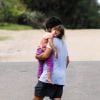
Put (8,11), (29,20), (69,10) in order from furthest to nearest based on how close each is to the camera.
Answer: (69,10) → (29,20) → (8,11)

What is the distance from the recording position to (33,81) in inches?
456

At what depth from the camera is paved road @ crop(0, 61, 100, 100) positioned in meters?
9.98

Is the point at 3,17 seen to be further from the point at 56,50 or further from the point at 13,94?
the point at 56,50

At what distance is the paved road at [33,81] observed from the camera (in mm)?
9984

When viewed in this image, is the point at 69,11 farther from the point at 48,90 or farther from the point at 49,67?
the point at 49,67

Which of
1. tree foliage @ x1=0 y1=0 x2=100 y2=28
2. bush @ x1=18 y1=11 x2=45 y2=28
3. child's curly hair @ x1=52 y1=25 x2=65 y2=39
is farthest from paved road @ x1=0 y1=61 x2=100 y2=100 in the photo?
tree foliage @ x1=0 y1=0 x2=100 y2=28

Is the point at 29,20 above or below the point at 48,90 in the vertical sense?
below

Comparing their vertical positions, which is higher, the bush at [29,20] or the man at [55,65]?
the man at [55,65]

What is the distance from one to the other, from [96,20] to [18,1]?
21.7 feet

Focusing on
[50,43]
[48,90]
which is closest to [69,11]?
[48,90]

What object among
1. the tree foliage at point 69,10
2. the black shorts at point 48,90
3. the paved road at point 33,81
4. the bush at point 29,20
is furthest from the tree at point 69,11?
the black shorts at point 48,90

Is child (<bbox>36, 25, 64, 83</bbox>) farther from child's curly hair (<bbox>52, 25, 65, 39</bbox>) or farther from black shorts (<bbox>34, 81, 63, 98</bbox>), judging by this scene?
black shorts (<bbox>34, 81, 63, 98</bbox>)

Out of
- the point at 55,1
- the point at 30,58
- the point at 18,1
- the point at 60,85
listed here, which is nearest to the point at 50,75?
the point at 60,85

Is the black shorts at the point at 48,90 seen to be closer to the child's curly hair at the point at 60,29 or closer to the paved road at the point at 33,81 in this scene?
the child's curly hair at the point at 60,29
